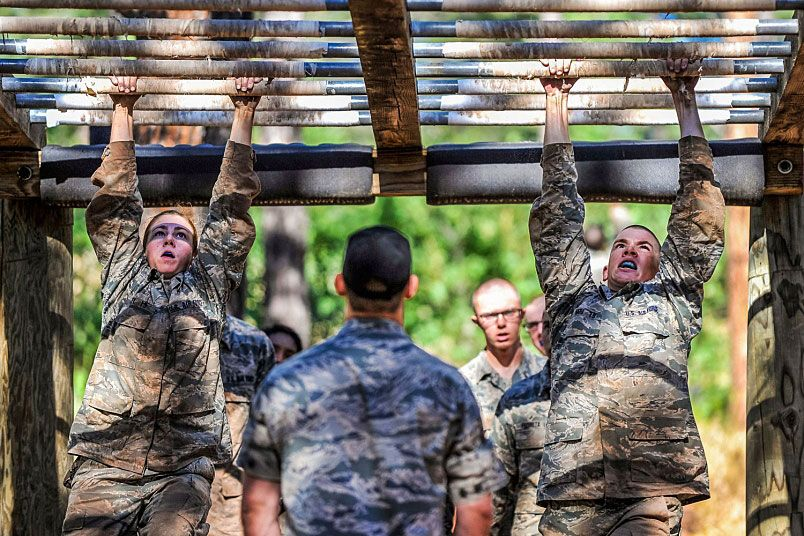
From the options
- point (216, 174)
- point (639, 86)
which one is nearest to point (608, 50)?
point (639, 86)

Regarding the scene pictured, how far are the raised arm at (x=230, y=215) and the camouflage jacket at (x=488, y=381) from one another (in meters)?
2.50

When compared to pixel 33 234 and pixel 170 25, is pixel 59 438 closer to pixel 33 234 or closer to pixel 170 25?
pixel 33 234

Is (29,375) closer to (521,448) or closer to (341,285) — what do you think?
(521,448)

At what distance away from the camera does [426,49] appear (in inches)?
242

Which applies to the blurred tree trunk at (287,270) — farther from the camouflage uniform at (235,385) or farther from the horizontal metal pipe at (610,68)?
the horizontal metal pipe at (610,68)

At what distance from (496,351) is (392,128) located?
218cm

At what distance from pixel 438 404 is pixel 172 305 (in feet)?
7.76

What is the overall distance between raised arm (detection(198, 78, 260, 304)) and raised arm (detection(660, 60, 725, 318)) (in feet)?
6.47

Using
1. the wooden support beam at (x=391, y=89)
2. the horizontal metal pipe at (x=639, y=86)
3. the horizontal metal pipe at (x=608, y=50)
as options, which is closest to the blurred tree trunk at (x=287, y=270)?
the wooden support beam at (x=391, y=89)

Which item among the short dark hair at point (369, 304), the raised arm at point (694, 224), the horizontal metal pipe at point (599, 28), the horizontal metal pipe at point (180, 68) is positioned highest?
the horizontal metal pipe at point (599, 28)

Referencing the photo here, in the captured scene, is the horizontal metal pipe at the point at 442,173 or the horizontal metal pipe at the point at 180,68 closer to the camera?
Answer: the horizontal metal pipe at the point at 180,68

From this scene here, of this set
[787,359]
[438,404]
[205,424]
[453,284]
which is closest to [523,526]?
[787,359]

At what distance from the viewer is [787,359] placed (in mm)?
7098

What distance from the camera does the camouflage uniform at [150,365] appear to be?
5.86 m
